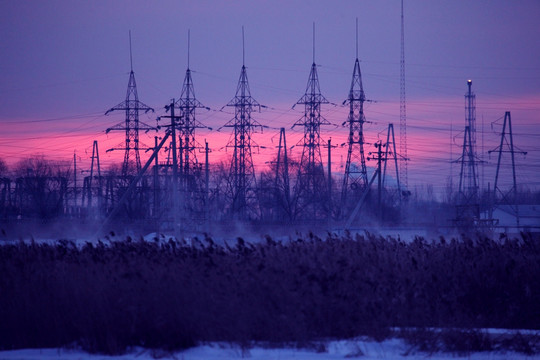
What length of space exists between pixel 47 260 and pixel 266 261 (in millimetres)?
5741

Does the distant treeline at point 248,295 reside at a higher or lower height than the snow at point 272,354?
higher

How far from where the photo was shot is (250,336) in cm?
1377

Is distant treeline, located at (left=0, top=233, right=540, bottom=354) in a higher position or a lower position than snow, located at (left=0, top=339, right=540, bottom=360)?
higher

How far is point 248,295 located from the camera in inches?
580

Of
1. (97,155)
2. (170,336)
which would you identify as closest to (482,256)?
(170,336)

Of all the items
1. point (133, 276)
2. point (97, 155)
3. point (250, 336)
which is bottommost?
point (250, 336)

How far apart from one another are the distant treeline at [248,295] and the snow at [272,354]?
1.08ft

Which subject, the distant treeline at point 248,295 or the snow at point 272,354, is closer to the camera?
the snow at point 272,354

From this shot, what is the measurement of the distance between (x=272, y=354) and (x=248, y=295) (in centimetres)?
214

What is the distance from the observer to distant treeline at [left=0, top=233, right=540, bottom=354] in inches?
539

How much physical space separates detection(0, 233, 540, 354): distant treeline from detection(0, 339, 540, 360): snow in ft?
1.08

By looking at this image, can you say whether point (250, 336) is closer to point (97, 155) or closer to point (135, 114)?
point (135, 114)

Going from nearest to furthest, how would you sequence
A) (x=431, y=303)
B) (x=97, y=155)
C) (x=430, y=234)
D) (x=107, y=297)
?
(x=107, y=297)
(x=431, y=303)
(x=430, y=234)
(x=97, y=155)

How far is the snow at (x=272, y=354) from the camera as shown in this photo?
1259 cm
